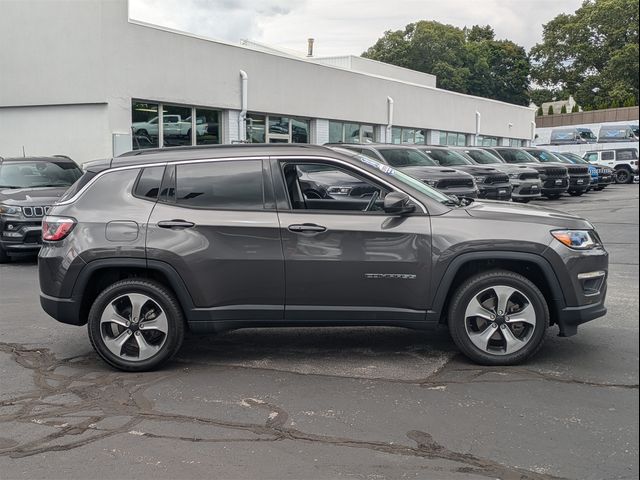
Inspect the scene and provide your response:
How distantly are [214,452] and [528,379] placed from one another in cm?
251

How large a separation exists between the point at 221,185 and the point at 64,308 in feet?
5.46

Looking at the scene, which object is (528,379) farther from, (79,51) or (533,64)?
(79,51)

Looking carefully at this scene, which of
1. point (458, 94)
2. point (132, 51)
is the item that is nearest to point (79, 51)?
point (132, 51)

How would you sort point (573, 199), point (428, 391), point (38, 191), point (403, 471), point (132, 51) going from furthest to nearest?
point (573, 199) < point (132, 51) < point (38, 191) < point (428, 391) < point (403, 471)

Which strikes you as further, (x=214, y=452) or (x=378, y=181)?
(x=378, y=181)

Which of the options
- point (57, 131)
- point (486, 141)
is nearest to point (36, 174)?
point (57, 131)

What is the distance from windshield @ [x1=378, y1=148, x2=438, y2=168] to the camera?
15.5m

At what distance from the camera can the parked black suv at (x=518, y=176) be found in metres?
20.8

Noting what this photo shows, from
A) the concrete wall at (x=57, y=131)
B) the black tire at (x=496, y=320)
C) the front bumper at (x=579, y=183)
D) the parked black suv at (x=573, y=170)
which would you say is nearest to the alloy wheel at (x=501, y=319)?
the black tire at (x=496, y=320)

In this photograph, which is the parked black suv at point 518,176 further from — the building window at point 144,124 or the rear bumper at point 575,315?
the rear bumper at point 575,315

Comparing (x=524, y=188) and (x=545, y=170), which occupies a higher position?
(x=545, y=170)

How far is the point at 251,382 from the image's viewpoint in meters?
5.25

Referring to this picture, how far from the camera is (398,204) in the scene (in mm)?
5336

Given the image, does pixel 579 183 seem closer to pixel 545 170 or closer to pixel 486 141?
pixel 545 170
